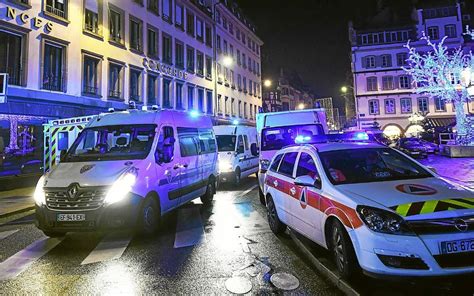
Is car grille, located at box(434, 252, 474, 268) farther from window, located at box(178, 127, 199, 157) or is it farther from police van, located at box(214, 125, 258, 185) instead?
police van, located at box(214, 125, 258, 185)

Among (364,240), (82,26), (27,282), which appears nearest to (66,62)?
(82,26)

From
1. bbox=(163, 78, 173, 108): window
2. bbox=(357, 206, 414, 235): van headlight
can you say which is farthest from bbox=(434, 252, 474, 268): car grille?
bbox=(163, 78, 173, 108): window

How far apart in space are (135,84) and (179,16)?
9307 mm

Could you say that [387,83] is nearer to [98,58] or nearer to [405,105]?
[405,105]

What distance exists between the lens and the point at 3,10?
50.6 feet

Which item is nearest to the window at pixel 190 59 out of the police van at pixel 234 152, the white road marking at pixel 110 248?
the police van at pixel 234 152

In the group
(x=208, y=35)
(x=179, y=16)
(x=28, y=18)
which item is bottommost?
(x=28, y=18)

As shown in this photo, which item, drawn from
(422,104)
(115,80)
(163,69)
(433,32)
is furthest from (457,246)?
(433,32)

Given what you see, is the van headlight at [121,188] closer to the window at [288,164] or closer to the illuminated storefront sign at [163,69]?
the window at [288,164]

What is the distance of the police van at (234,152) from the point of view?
44.2 ft

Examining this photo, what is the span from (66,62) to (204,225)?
15.5 m

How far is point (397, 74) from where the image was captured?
47.8 meters

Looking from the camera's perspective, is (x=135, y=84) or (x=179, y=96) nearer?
(x=135, y=84)

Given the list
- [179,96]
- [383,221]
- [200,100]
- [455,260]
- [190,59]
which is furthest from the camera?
[200,100]
